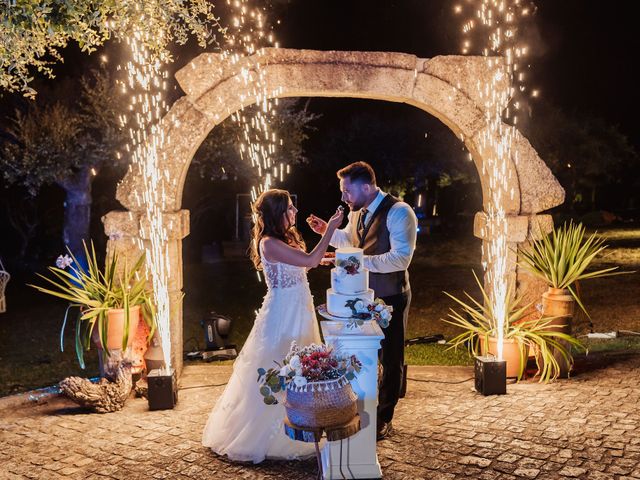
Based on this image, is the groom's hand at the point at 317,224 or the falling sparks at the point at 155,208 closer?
the groom's hand at the point at 317,224

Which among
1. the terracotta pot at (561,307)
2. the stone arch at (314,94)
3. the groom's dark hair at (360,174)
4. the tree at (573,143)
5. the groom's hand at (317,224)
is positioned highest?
the tree at (573,143)

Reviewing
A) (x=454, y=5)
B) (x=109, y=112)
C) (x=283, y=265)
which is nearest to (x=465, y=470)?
(x=283, y=265)

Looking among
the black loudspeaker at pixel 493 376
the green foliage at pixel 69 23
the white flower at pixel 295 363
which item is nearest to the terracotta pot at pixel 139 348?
the green foliage at pixel 69 23

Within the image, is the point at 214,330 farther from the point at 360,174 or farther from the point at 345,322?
the point at 345,322

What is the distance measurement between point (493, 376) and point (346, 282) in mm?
2461

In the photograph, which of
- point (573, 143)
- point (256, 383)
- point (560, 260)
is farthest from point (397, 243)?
point (573, 143)

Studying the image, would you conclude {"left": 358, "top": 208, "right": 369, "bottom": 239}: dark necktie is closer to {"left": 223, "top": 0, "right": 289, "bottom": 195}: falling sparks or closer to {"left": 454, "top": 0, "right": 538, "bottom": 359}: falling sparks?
{"left": 454, "top": 0, "right": 538, "bottom": 359}: falling sparks

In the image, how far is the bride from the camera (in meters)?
4.61

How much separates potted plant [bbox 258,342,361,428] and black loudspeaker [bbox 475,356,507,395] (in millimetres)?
2411

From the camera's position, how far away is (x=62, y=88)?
11461mm

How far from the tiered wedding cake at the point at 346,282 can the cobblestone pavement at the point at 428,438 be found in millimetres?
1161

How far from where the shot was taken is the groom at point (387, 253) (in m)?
5.00

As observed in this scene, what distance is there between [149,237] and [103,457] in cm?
232

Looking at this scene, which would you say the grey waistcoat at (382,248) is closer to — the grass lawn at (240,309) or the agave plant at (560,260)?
the agave plant at (560,260)
